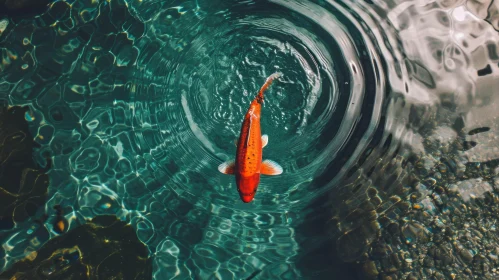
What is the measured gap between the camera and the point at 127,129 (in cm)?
584

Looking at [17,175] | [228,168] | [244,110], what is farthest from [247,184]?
[17,175]

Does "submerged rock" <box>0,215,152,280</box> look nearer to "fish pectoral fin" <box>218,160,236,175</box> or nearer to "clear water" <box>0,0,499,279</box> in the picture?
"clear water" <box>0,0,499,279</box>

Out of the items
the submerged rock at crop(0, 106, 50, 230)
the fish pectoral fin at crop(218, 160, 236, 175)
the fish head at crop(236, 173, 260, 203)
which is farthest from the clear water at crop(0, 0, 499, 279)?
the fish head at crop(236, 173, 260, 203)

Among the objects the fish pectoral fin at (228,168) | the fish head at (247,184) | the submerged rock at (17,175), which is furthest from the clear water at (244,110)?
the fish head at (247,184)

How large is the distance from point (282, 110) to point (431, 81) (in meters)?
1.86

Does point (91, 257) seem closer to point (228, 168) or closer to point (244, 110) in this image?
point (228, 168)

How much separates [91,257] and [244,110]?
2600 mm

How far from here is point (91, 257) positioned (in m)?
5.45

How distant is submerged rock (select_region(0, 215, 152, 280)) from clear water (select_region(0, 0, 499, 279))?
14 centimetres

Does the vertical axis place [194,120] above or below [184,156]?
above

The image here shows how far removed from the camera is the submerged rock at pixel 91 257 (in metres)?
5.37

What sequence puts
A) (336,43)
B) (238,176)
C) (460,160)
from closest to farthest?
(238,176)
(460,160)
(336,43)

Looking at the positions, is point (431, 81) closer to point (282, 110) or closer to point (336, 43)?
point (336, 43)

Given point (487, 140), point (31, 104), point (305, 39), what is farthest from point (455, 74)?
point (31, 104)
